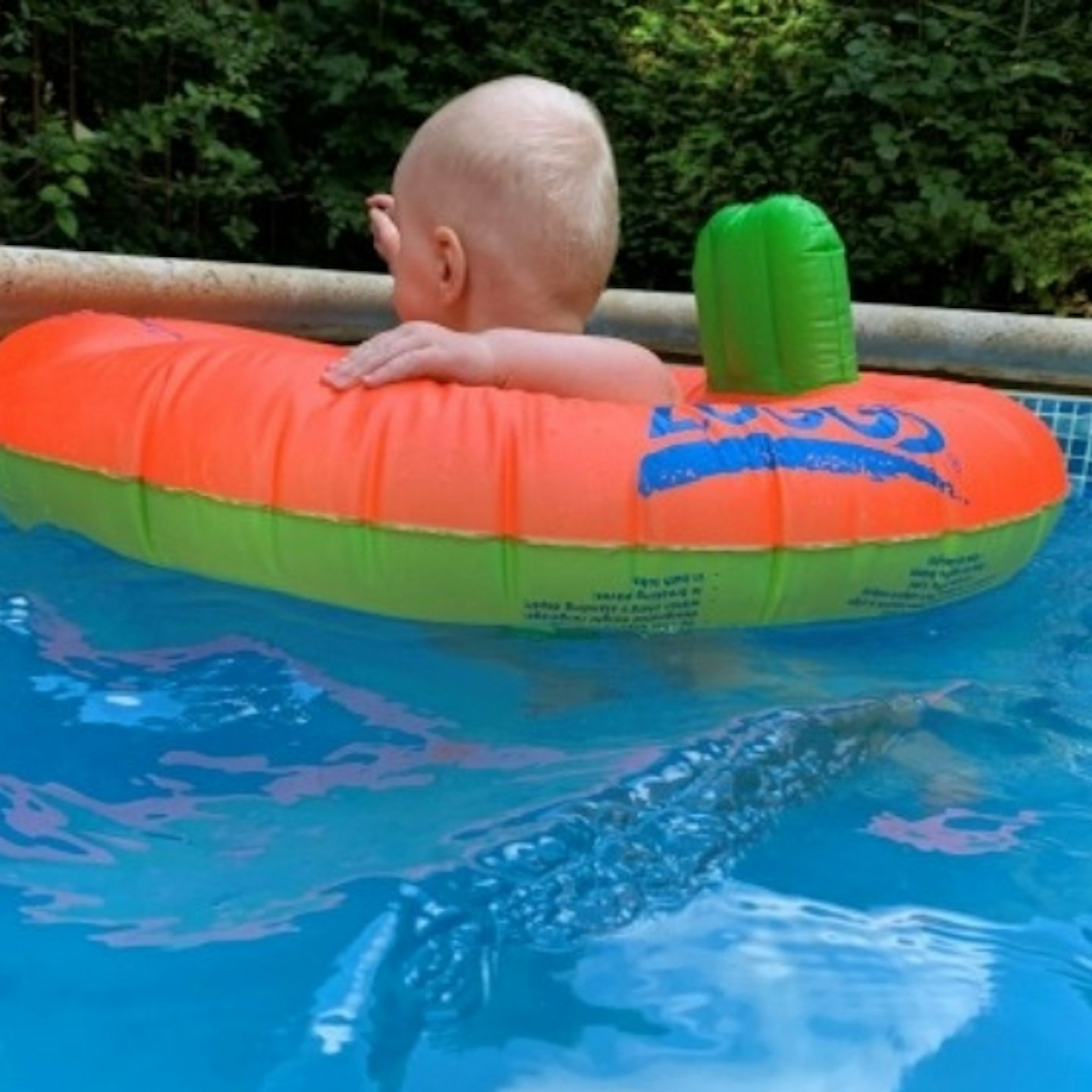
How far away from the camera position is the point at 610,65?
21.2ft

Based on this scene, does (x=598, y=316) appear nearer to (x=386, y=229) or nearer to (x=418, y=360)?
(x=386, y=229)

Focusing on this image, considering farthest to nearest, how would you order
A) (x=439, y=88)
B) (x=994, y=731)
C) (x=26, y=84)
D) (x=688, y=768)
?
(x=439, y=88)
(x=26, y=84)
(x=994, y=731)
(x=688, y=768)

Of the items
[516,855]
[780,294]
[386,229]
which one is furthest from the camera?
[780,294]

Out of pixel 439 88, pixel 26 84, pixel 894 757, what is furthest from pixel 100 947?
pixel 439 88

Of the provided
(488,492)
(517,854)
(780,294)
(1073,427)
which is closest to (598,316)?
(1073,427)

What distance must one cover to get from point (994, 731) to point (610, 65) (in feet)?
16.2

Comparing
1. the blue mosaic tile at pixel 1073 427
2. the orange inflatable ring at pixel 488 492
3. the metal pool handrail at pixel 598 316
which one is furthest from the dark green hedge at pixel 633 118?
the orange inflatable ring at pixel 488 492

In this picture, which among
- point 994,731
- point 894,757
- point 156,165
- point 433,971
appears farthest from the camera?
point 156,165

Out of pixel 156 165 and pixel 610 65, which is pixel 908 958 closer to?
pixel 156 165

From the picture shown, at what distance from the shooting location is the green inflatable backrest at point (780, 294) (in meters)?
2.84

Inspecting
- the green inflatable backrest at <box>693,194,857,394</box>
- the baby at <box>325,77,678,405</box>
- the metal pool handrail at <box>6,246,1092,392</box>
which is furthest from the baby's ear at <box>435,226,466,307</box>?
the metal pool handrail at <box>6,246,1092,392</box>

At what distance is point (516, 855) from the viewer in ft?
5.12

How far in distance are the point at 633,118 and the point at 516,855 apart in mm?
5365

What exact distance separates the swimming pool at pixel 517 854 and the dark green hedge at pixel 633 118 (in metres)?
3.28
